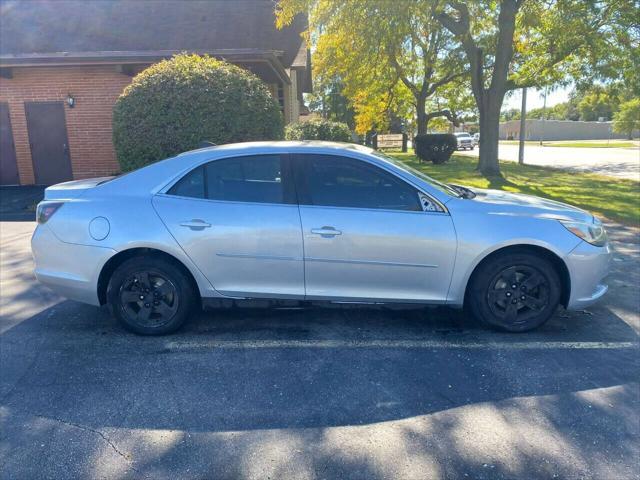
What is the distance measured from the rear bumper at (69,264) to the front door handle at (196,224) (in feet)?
2.05

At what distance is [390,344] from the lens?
3893mm

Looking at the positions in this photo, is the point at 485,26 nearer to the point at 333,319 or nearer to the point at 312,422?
the point at 333,319

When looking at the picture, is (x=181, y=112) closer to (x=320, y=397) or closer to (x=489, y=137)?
(x=320, y=397)

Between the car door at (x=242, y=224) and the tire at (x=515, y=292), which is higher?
the car door at (x=242, y=224)

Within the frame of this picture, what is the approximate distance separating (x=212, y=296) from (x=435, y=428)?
2.06 metres

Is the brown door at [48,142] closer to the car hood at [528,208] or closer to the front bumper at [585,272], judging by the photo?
the car hood at [528,208]

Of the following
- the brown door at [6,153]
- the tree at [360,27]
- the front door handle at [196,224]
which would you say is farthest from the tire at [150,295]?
the brown door at [6,153]

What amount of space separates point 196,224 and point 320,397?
1.67 m

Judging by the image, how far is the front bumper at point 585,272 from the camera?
390 cm

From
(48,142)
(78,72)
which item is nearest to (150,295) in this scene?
(78,72)

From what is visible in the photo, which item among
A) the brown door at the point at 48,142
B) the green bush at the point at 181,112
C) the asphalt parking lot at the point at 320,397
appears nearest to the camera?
the asphalt parking lot at the point at 320,397

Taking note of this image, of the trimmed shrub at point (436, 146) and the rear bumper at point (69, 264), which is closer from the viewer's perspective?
the rear bumper at point (69, 264)

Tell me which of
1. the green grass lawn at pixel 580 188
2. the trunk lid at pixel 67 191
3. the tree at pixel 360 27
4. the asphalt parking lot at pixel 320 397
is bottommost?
the asphalt parking lot at pixel 320 397

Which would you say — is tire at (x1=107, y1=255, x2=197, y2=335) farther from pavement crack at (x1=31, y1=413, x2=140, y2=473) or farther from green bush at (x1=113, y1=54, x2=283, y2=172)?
green bush at (x1=113, y1=54, x2=283, y2=172)
